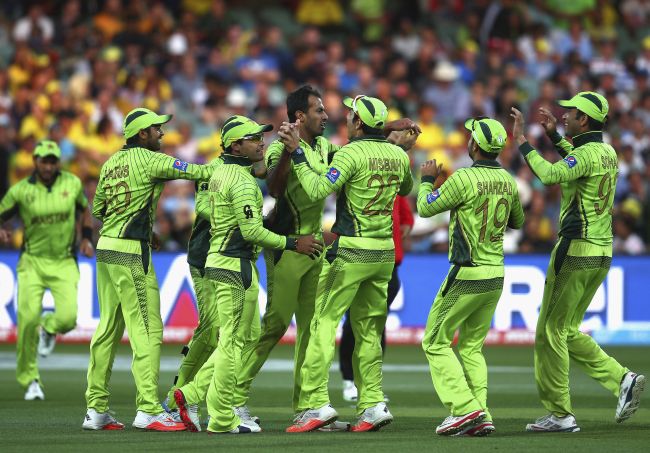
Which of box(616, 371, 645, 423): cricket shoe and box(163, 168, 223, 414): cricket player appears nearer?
box(616, 371, 645, 423): cricket shoe

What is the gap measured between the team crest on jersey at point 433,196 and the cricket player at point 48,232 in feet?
15.7

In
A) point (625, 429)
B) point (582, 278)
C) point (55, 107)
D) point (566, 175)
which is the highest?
point (55, 107)

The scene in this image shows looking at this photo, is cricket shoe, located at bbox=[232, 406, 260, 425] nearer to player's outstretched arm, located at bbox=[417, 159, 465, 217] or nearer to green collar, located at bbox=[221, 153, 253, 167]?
green collar, located at bbox=[221, 153, 253, 167]

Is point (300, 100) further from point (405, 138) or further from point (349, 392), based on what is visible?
point (349, 392)

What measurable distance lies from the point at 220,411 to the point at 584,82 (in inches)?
646

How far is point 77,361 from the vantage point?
59.2ft

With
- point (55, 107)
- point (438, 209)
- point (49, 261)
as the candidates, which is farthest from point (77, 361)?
point (438, 209)

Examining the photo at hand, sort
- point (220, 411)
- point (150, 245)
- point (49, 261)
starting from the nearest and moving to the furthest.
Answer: point (220, 411) < point (150, 245) < point (49, 261)

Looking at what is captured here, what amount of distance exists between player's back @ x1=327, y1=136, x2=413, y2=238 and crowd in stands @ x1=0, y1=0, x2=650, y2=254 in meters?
9.78

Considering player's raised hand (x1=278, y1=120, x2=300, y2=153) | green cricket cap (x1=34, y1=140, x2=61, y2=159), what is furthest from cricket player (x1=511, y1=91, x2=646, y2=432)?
green cricket cap (x1=34, y1=140, x2=61, y2=159)

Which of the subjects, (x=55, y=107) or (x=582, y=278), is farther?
(x=55, y=107)

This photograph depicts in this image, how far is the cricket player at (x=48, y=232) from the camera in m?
14.6

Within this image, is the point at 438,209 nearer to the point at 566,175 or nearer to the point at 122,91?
the point at 566,175

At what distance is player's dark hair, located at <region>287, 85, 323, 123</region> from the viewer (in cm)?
1159
